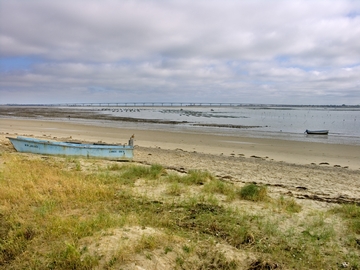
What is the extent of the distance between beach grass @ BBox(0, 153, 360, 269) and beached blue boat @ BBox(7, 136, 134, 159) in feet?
16.0

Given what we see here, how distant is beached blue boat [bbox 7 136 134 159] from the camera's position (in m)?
14.1

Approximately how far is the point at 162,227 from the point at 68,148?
9.78m

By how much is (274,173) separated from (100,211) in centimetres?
875

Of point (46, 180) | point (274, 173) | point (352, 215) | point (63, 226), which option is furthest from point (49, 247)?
point (274, 173)

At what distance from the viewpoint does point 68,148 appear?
46.3ft

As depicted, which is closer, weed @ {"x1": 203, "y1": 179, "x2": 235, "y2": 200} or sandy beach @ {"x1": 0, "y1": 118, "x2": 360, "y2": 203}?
weed @ {"x1": 203, "y1": 179, "x2": 235, "y2": 200}

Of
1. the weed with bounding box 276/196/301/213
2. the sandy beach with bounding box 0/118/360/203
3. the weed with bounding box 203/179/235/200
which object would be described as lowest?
the sandy beach with bounding box 0/118/360/203

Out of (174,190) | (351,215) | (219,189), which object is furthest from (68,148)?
(351,215)

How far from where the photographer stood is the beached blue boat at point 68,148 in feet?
46.4

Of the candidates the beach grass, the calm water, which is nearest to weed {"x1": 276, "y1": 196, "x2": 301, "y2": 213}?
the beach grass

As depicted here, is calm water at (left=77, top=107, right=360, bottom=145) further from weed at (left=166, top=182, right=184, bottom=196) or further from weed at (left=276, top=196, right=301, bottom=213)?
weed at (left=166, top=182, right=184, bottom=196)

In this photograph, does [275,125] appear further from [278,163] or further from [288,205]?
[288,205]

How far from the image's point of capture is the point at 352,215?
6.96 metres

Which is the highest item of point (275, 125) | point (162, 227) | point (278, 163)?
point (275, 125)
